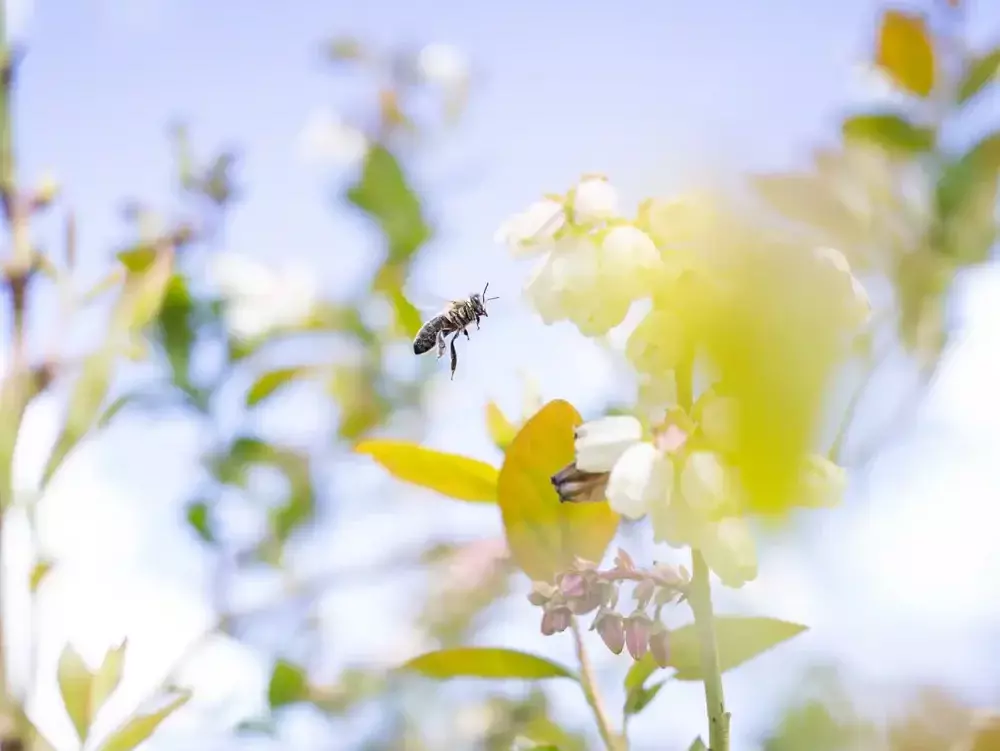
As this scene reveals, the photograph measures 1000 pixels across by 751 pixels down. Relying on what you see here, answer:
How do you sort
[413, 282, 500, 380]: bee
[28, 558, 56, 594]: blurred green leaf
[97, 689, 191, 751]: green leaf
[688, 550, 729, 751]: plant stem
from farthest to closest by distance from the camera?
1. [413, 282, 500, 380]: bee
2. [28, 558, 56, 594]: blurred green leaf
3. [97, 689, 191, 751]: green leaf
4. [688, 550, 729, 751]: plant stem

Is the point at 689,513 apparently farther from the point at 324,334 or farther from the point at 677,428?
the point at 324,334

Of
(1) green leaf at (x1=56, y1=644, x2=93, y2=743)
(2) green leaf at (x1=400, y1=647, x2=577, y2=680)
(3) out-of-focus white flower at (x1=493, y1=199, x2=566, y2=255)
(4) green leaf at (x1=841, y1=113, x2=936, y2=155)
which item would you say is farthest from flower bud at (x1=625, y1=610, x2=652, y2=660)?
(4) green leaf at (x1=841, y1=113, x2=936, y2=155)

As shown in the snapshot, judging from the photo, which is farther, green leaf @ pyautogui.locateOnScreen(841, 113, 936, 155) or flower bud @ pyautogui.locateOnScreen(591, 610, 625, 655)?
green leaf @ pyautogui.locateOnScreen(841, 113, 936, 155)

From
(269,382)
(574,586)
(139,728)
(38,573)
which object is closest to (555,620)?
(574,586)

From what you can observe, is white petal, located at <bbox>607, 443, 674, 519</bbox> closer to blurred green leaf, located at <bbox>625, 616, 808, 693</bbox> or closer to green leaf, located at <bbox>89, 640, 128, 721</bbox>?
blurred green leaf, located at <bbox>625, 616, 808, 693</bbox>

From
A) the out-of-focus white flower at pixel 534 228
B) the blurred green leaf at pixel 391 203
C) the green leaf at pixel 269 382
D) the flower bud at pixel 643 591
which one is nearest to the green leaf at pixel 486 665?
the flower bud at pixel 643 591

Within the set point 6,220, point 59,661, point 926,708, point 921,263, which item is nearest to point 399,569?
point 59,661

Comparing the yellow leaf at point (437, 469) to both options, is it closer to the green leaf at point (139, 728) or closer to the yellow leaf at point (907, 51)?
the green leaf at point (139, 728)
